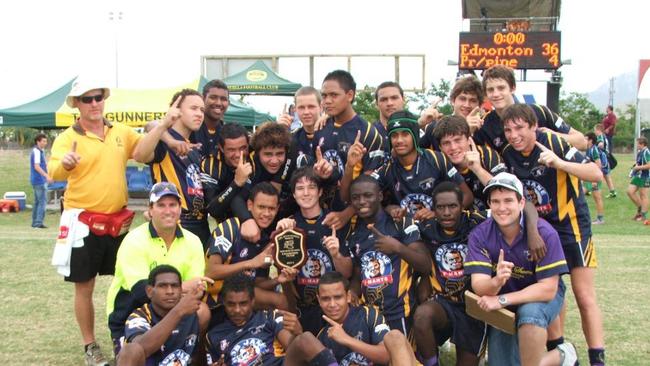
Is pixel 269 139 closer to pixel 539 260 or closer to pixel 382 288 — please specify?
pixel 382 288

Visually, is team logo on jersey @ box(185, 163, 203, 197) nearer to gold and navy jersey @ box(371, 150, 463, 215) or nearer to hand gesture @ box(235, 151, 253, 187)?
hand gesture @ box(235, 151, 253, 187)

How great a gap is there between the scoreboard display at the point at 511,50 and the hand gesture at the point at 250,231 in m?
13.2

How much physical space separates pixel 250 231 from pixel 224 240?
0.23 meters

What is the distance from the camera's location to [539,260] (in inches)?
181

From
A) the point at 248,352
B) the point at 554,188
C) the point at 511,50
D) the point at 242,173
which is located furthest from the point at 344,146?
the point at 511,50

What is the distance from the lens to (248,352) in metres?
4.81

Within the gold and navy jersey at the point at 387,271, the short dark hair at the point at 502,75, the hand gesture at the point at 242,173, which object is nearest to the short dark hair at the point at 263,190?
the hand gesture at the point at 242,173

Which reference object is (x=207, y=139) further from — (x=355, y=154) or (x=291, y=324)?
(x=291, y=324)

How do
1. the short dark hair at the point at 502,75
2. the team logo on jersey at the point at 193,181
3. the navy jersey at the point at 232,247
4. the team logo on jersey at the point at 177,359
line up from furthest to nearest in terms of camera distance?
the team logo on jersey at the point at 193,181 < the short dark hair at the point at 502,75 < the navy jersey at the point at 232,247 < the team logo on jersey at the point at 177,359

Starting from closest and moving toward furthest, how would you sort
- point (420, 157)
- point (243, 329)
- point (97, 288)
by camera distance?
1. point (243, 329)
2. point (420, 157)
3. point (97, 288)

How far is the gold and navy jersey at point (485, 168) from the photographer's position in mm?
5309

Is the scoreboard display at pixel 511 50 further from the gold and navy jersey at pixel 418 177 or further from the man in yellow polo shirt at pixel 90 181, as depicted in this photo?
the man in yellow polo shirt at pixel 90 181

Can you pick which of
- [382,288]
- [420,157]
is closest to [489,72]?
[420,157]

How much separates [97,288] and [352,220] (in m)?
4.59
